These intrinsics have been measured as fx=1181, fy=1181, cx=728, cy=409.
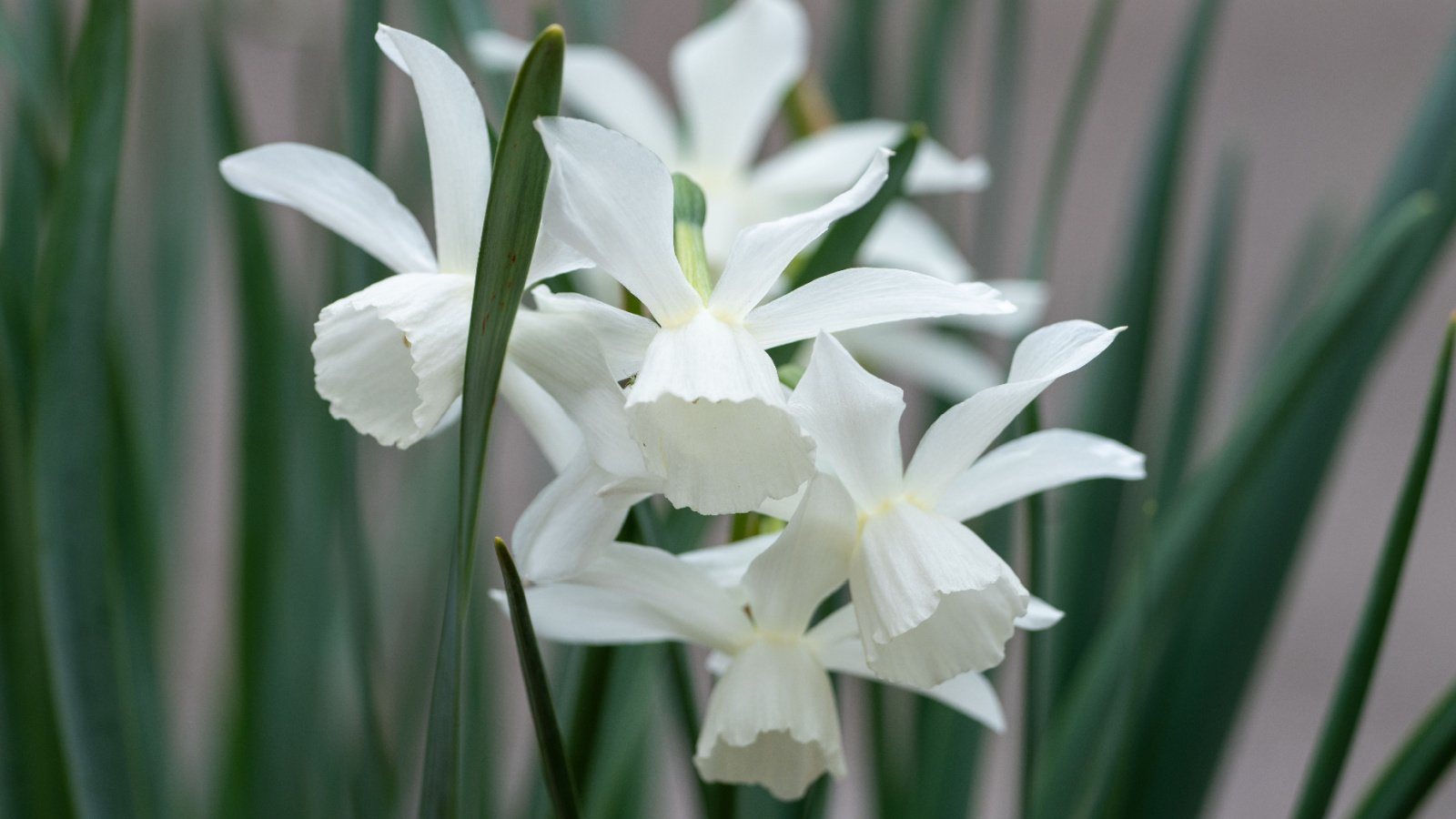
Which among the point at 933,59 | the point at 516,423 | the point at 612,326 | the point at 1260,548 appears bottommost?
the point at 516,423

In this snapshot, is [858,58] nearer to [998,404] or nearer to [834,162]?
[834,162]

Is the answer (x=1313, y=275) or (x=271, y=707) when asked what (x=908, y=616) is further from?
(x=1313, y=275)

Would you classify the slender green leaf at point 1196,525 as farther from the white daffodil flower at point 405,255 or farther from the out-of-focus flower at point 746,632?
the white daffodil flower at point 405,255

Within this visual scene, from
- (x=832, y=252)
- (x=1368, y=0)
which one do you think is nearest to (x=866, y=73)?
(x=832, y=252)

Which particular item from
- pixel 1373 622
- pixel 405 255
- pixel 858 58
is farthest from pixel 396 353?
pixel 858 58

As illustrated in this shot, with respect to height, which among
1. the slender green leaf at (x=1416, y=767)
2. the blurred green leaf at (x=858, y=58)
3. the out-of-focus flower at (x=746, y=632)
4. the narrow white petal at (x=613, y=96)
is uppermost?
the blurred green leaf at (x=858, y=58)

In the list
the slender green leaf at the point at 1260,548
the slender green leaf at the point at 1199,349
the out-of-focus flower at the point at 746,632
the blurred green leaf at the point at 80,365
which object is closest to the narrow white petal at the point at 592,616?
the out-of-focus flower at the point at 746,632
